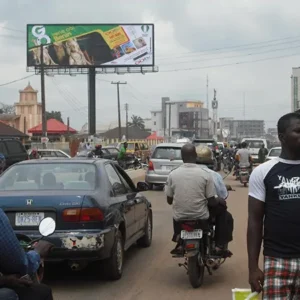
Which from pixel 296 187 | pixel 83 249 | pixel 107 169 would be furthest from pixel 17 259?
pixel 107 169

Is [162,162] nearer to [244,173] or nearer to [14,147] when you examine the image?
[244,173]

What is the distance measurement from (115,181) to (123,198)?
28 cm

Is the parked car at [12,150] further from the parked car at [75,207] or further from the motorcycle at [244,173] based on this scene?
the parked car at [75,207]

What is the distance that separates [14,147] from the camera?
2516 centimetres

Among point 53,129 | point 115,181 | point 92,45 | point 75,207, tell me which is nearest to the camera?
point 75,207

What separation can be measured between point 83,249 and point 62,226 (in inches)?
13.6

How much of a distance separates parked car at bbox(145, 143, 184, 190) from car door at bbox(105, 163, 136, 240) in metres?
11.6

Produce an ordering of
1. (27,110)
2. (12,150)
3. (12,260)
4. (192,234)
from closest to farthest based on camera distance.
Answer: (12,260)
(192,234)
(12,150)
(27,110)

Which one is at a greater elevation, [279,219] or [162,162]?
[279,219]

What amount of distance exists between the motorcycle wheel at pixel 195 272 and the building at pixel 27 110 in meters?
88.6

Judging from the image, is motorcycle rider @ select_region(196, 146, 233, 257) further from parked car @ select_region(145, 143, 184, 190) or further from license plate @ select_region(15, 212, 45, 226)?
parked car @ select_region(145, 143, 184, 190)

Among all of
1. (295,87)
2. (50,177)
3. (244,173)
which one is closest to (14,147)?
(244,173)

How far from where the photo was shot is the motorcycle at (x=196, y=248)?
21.6 ft

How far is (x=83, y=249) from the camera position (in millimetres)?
6414
